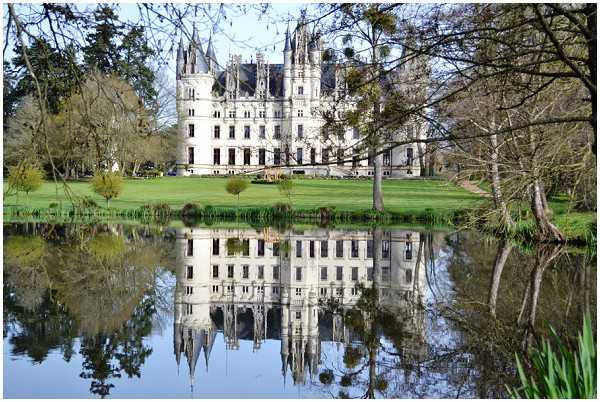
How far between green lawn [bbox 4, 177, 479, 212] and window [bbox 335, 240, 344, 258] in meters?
5.03

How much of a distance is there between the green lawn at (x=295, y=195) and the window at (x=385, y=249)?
4.62 metres

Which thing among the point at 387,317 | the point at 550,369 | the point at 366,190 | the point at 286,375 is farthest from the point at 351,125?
the point at 366,190

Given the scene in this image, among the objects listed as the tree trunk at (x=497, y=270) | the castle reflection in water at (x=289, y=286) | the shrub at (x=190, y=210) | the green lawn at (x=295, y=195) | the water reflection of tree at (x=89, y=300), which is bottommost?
the castle reflection in water at (x=289, y=286)

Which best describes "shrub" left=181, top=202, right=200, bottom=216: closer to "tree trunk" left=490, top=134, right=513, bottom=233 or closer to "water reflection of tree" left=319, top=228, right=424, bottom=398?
"tree trunk" left=490, top=134, right=513, bottom=233

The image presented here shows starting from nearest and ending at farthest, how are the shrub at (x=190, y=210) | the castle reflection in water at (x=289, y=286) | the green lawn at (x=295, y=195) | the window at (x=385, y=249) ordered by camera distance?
the castle reflection in water at (x=289, y=286)
the window at (x=385, y=249)
the shrub at (x=190, y=210)
the green lawn at (x=295, y=195)

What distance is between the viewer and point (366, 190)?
83.6 feet

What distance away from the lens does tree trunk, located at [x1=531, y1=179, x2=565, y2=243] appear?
1002 centimetres

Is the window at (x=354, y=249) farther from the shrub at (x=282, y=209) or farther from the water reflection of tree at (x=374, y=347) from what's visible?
the shrub at (x=282, y=209)

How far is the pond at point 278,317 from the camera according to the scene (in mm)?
4352

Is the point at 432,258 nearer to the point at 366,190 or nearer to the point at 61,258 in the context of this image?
the point at 61,258

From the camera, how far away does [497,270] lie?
28.3 ft

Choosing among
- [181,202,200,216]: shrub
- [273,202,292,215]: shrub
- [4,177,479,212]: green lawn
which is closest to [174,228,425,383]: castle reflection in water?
[273,202,292,215]: shrub

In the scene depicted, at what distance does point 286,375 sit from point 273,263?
533 cm

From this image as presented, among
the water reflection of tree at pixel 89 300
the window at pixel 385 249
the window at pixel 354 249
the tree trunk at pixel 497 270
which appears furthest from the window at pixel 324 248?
A: the tree trunk at pixel 497 270
